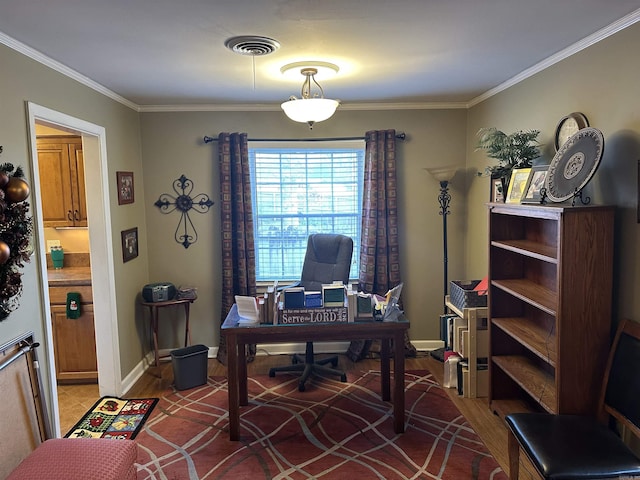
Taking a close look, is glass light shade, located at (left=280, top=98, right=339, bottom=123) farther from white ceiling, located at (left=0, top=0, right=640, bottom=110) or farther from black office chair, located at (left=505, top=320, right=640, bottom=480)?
black office chair, located at (left=505, top=320, right=640, bottom=480)

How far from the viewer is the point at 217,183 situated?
451 cm

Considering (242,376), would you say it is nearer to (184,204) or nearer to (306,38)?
(184,204)

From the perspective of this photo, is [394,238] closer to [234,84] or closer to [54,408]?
[234,84]

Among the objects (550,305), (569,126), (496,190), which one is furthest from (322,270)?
(569,126)

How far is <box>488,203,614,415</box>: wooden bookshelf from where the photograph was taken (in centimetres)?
238

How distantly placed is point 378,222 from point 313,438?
2.15 m

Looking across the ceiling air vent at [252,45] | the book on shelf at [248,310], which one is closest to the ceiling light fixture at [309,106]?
the ceiling air vent at [252,45]

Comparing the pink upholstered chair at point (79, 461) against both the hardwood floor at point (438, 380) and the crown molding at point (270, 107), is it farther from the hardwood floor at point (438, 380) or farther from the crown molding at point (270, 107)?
the crown molding at point (270, 107)

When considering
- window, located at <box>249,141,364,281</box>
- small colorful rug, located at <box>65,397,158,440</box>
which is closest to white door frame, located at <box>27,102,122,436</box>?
small colorful rug, located at <box>65,397,158,440</box>

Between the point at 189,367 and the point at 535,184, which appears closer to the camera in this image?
the point at 535,184

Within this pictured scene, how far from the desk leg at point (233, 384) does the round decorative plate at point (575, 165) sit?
2.14 m

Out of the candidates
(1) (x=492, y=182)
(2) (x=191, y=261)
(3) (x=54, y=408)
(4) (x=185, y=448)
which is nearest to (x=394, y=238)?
(1) (x=492, y=182)

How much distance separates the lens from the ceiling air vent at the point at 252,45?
2467mm

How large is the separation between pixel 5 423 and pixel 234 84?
2642 millimetres
